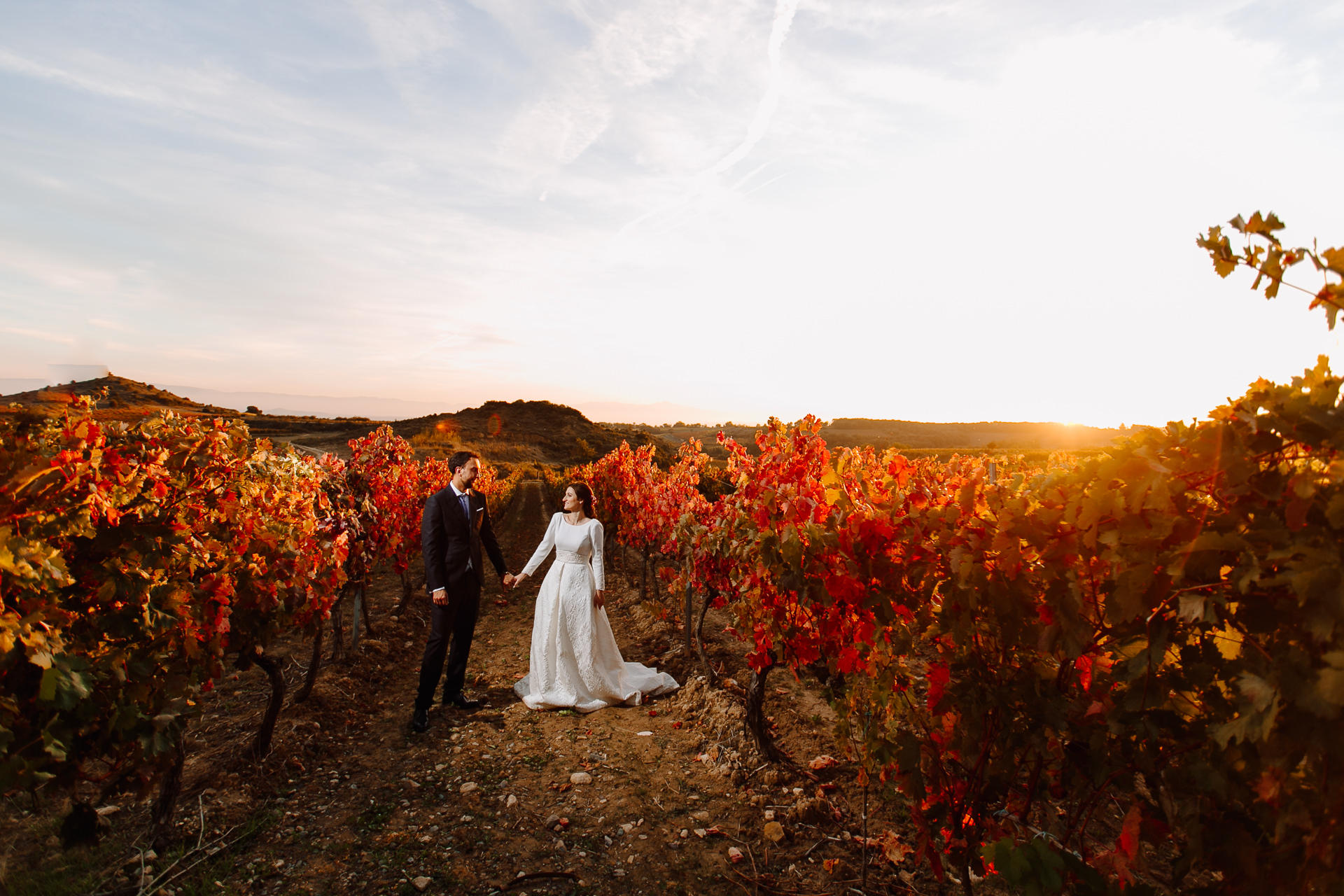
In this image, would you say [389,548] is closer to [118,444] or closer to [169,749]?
[118,444]

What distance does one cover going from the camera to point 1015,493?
232cm

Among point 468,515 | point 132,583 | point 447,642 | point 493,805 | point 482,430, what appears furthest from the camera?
point 482,430

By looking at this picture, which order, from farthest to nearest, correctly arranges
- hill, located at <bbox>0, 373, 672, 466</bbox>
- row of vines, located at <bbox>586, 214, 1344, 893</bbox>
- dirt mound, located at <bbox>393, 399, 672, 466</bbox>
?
dirt mound, located at <bbox>393, 399, 672, 466</bbox>
hill, located at <bbox>0, 373, 672, 466</bbox>
row of vines, located at <bbox>586, 214, 1344, 893</bbox>

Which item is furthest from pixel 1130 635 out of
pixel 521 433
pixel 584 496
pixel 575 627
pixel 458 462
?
pixel 521 433

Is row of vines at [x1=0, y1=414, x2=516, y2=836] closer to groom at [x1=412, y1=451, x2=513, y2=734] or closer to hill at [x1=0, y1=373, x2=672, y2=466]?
groom at [x1=412, y1=451, x2=513, y2=734]

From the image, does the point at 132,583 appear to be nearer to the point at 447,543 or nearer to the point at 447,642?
the point at 447,543

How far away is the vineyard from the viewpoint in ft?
4.68

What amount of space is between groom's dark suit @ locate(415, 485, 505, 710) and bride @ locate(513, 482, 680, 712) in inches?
23.3

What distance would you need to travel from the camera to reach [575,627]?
6070 millimetres

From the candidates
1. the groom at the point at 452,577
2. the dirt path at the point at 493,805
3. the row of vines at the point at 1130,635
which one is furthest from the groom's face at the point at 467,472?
the row of vines at the point at 1130,635

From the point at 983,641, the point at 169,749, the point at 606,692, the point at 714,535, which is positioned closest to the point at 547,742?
the point at 606,692

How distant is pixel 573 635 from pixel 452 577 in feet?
4.35

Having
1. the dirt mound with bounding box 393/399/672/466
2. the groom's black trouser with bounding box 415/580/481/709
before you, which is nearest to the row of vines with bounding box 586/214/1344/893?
the groom's black trouser with bounding box 415/580/481/709

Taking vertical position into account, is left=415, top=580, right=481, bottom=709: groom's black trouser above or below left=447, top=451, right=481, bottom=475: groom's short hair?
below
